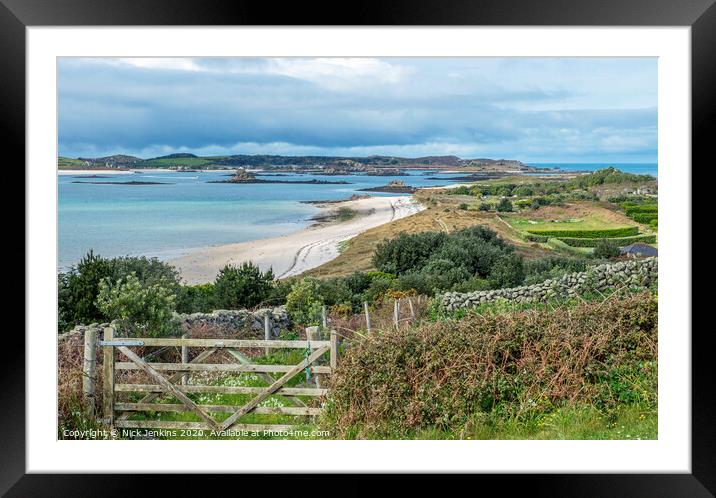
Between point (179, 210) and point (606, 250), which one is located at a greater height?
point (179, 210)

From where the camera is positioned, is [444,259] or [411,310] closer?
[411,310]

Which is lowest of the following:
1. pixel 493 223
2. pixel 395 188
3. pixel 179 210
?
pixel 493 223

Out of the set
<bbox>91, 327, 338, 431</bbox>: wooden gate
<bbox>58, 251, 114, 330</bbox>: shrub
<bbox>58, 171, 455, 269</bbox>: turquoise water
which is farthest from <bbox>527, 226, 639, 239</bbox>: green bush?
<bbox>58, 251, 114, 330</bbox>: shrub

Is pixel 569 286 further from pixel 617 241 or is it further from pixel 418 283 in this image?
pixel 418 283

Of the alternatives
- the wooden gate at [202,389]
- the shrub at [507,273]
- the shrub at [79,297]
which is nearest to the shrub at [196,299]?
the shrub at [79,297]

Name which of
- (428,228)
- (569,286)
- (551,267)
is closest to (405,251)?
(428,228)

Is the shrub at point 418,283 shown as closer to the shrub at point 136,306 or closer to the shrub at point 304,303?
the shrub at point 304,303
